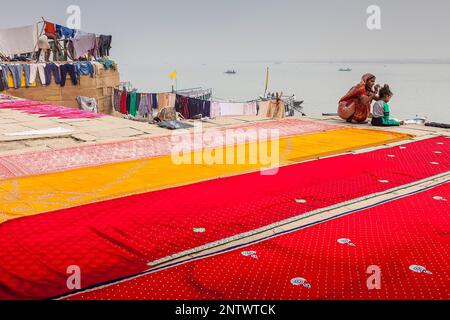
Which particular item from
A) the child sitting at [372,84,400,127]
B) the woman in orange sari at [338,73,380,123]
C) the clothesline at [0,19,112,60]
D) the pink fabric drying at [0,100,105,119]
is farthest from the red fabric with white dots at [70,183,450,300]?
the clothesline at [0,19,112,60]

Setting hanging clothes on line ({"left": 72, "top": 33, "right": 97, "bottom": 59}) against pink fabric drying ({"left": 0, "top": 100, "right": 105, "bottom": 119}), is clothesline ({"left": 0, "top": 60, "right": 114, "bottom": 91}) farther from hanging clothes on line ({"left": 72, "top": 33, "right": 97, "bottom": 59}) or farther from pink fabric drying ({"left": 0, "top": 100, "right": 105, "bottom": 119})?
pink fabric drying ({"left": 0, "top": 100, "right": 105, "bottom": 119})

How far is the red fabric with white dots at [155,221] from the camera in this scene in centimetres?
277

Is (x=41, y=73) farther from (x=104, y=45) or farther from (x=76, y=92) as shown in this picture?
(x=104, y=45)

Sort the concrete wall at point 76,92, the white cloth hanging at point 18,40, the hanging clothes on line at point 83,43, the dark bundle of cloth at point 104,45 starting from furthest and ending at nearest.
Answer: the dark bundle of cloth at point 104,45 < the hanging clothes on line at point 83,43 < the white cloth hanging at point 18,40 < the concrete wall at point 76,92

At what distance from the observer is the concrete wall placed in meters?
19.4

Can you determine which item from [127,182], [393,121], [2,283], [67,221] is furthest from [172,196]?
[393,121]

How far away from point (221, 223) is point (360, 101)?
308 inches

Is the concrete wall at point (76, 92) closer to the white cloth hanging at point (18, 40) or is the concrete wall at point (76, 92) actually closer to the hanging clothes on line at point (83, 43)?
the hanging clothes on line at point (83, 43)

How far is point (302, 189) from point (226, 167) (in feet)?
4.69

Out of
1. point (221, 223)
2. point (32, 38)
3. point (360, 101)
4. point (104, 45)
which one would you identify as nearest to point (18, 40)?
point (32, 38)

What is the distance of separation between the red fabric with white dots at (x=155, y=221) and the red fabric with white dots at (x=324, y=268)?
31 centimetres

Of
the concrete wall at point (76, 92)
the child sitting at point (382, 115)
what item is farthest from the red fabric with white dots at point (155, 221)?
the concrete wall at point (76, 92)

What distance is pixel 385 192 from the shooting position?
4652 millimetres
